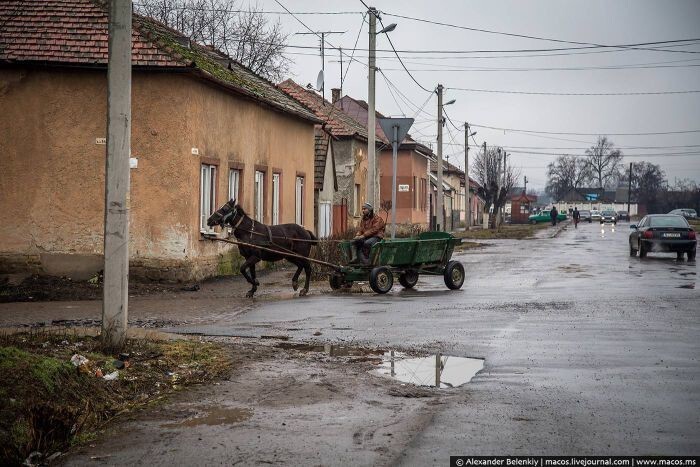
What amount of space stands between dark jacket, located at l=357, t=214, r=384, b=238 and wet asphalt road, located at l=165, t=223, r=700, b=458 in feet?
4.49

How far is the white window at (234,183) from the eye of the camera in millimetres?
24292

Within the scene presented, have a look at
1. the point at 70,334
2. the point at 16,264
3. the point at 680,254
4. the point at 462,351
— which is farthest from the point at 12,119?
the point at 680,254

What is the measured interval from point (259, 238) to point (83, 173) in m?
4.52

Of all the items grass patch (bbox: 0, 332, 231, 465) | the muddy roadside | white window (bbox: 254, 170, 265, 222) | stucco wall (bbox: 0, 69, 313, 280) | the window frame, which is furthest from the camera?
white window (bbox: 254, 170, 265, 222)

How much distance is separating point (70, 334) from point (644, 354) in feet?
21.9

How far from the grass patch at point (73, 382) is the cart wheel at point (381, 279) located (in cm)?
→ 789

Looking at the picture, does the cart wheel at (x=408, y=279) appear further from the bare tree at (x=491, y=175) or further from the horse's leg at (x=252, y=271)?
the bare tree at (x=491, y=175)

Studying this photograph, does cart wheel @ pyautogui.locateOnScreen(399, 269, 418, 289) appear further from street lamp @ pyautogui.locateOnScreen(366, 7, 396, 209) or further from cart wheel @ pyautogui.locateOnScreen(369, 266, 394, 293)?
street lamp @ pyautogui.locateOnScreen(366, 7, 396, 209)

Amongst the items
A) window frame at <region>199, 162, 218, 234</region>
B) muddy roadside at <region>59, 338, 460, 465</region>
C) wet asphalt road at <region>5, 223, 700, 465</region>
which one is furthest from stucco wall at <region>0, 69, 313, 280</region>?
muddy roadside at <region>59, 338, 460, 465</region>

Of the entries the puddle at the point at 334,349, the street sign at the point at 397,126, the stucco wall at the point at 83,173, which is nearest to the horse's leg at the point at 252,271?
the stucco wall at the point at 83,173

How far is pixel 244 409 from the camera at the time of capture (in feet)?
25.4

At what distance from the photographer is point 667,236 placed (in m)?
32.1

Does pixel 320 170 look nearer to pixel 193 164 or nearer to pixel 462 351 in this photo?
pixel 193 164

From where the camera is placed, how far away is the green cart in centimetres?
1903
